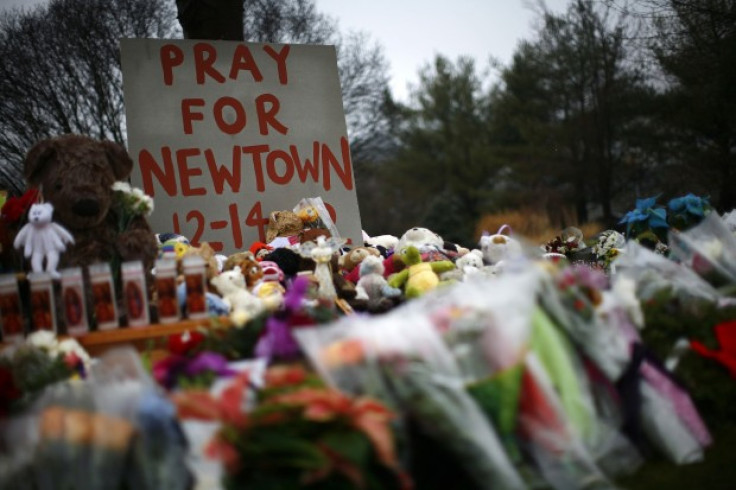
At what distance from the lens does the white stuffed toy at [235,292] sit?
10.5ft

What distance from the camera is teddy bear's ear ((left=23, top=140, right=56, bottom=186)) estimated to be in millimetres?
3225

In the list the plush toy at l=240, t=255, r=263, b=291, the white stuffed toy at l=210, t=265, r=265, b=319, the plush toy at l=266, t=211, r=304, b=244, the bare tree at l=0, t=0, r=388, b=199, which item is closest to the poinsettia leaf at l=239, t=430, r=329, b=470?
the white stuffed toy at l=210, t=265, r=265, b=319

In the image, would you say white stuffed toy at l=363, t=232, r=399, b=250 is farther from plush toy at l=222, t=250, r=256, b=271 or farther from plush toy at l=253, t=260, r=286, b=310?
plush toy at l=222, t=250, r=256, b=271

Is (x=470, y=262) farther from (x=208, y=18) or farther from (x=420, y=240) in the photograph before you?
(x=208, y=18)

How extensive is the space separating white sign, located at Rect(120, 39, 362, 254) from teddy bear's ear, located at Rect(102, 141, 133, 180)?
118 cm

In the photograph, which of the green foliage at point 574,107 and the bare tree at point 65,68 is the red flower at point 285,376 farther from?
the green foliage at point 574,107

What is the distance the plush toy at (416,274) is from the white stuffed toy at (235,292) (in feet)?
2.73

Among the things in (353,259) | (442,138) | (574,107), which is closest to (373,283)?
(353,259)

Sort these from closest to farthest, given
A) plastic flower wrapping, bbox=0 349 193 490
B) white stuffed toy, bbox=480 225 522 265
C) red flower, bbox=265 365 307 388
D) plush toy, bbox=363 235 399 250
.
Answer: plastic flower wrapping, bbox=0 349 193 490
red flower, bbox=265 365 307 388
white stuffed toy, bbox=480 225 522 265
plush toy, bbox=363 235 399 250

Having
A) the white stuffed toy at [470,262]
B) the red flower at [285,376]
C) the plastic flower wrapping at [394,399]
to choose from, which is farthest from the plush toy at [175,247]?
the red flower at [285,376]

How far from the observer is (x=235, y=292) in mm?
3426

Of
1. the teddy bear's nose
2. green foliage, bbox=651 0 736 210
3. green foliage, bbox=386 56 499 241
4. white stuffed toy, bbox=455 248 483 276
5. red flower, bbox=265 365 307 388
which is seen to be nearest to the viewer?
red flower, bbox=265 365 307 388

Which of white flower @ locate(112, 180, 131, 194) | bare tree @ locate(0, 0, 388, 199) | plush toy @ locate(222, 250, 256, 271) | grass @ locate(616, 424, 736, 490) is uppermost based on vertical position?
bare tree @ locate(0, 0, 388, 199)

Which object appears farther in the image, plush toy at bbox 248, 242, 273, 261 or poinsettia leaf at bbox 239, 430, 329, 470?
plush toy at bbox 248, 242, 273, 261
